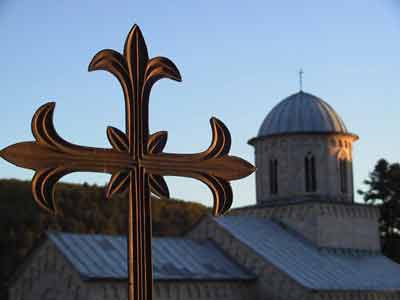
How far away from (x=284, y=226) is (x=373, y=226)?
12.8 ft

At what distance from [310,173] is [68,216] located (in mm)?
27162

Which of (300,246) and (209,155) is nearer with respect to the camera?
(209,155)

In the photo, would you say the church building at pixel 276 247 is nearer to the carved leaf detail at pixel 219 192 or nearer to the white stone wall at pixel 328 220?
the white stone wall at pixel 328 220

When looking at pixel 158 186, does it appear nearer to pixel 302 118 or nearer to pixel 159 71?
pixel 159 71

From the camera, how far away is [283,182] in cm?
3297

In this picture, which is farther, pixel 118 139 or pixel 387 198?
pixel 387 198

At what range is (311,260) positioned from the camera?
30312 mm

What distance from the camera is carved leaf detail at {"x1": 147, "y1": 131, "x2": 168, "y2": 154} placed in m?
6.74

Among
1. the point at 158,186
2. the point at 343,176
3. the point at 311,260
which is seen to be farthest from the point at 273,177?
the point at 158,186

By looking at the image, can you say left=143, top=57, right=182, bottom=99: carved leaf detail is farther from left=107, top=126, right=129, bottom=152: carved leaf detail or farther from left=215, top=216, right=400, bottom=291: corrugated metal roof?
left=215, top=216, right=400, bottom=291: corrugated metal roof

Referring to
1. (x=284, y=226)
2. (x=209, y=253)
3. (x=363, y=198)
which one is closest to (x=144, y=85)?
(x=209, y=253)

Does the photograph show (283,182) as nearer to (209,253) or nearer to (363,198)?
(209,253)

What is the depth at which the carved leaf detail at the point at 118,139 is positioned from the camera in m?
6.55

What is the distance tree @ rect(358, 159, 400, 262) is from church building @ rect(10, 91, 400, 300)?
13121 mm
